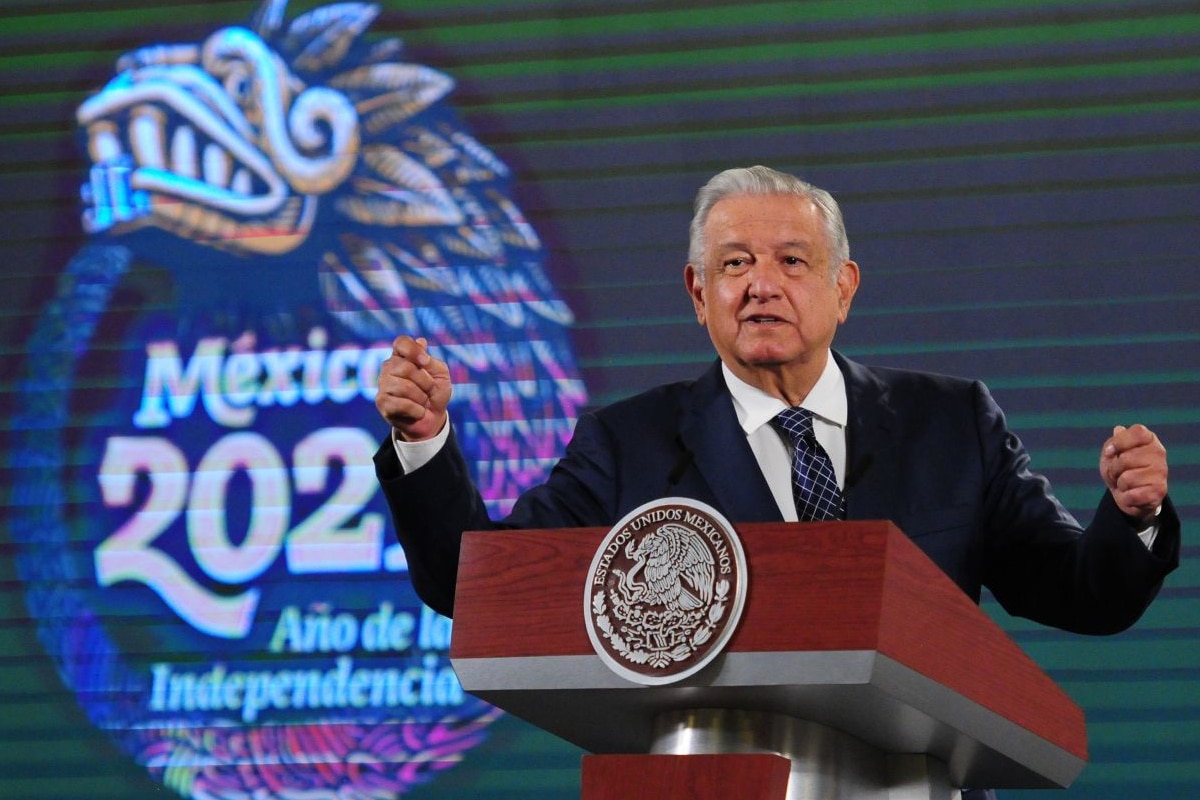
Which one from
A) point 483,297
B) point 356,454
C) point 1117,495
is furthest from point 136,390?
point 1117,495

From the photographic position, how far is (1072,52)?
338 centimetres

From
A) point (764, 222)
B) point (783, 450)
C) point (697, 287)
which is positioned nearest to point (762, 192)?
point (764, 222)

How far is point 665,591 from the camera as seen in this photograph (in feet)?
4.33

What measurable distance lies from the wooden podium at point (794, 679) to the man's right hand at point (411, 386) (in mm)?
291

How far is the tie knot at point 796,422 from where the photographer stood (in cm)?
200

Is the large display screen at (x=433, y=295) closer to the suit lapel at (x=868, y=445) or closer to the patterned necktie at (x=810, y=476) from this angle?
the suit lapel at (x=868, y=445)

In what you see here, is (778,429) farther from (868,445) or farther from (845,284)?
(845,284)

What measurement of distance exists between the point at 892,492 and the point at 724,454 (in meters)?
0.20

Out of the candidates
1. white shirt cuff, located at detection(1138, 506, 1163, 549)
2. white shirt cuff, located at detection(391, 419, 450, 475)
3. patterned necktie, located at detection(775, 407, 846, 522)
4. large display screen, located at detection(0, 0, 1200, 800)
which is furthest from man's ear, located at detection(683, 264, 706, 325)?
large display screen, located at detection(0, 0, 1200, 800)

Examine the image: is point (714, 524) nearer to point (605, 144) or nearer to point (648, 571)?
point (648, 571)

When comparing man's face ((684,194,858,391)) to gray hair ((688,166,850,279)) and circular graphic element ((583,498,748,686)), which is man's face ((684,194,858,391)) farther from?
circular graphic element ((583,498,748,686))

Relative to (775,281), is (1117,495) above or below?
below

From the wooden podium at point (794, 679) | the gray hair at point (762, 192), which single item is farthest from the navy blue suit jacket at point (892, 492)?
the wooden podium at point (794, 679)

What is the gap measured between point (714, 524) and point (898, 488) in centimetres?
69
